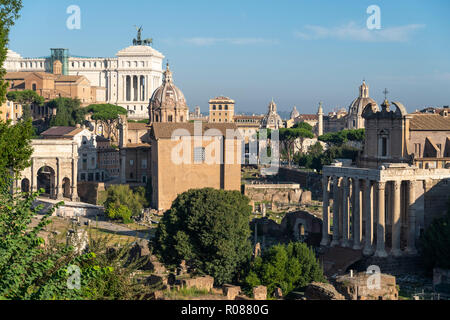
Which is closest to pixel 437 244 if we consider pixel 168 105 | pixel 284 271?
pixel 284 271

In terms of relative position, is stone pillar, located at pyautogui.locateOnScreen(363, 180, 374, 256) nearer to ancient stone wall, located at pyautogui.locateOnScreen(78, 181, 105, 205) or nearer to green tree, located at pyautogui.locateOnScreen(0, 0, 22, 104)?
green tree, located at pyautogui.locateOnScreen(0, 0, 22, 104)

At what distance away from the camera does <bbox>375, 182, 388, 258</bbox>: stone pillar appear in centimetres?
3188

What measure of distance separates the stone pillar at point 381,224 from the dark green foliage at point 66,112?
57750 millimetres

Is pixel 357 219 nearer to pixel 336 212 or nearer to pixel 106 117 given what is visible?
pixel 336 212

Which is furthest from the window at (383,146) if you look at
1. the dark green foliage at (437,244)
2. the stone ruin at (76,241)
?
the stone ruin at (76,241)

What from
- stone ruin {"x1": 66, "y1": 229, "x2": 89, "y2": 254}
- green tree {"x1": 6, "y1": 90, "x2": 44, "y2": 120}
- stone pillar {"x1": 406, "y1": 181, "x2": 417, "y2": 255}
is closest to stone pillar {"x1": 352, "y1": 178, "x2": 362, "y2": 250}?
stone pillar {"x1": 406, "y1": 181, "x2": 417, "y2": 255}

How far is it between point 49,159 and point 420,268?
1461 inches

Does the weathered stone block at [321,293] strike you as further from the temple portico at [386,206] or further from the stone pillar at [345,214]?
the stone pillar at [345,214]

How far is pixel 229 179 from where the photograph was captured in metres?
56.5

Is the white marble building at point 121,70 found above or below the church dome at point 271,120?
above

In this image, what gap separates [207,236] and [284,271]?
5264mm

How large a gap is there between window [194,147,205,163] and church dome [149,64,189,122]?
17638 mm

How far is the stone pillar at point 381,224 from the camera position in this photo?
31875mm
